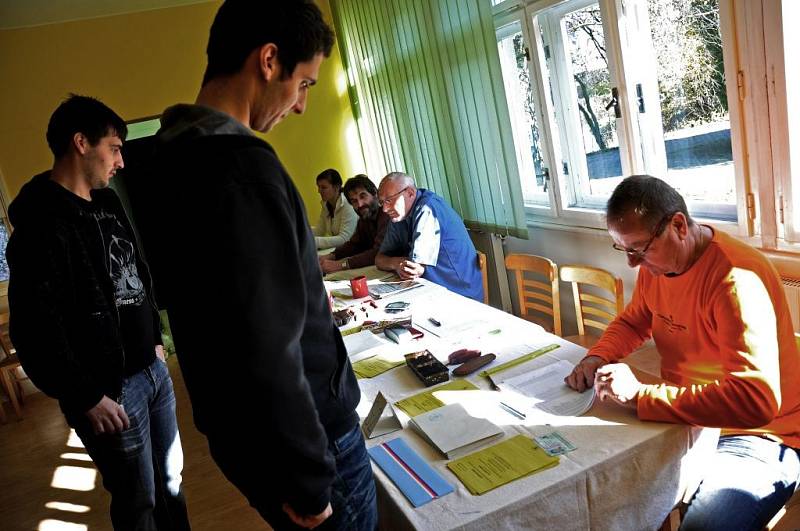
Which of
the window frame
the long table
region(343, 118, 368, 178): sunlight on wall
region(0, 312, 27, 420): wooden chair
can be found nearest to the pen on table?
the long table

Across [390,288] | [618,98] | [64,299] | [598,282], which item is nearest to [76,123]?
[64,299]

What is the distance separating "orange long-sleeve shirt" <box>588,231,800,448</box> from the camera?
1201 mm

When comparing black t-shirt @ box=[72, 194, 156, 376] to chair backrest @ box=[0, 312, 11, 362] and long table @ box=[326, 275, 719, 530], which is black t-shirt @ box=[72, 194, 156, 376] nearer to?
long table @ box=[326, 275, 719, 530]

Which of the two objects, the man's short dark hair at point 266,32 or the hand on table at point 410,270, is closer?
the man's short dark hair at point 266,32

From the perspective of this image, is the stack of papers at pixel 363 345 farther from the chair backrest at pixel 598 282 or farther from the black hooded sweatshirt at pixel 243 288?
the black hooded sweatshirt at pixel 243 288

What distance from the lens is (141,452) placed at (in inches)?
66.3

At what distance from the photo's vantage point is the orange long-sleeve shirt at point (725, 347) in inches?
47.3

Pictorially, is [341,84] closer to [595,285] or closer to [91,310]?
[595,285]

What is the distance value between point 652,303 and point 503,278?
2.23 m

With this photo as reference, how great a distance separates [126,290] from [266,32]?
117 centimetres

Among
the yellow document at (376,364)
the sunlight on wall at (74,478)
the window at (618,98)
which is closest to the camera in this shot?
the yellow document at (376,364)

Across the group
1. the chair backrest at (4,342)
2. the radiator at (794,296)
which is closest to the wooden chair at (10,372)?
the chair backrest at (4,342)

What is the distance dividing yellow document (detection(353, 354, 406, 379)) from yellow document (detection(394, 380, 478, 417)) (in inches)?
9.4

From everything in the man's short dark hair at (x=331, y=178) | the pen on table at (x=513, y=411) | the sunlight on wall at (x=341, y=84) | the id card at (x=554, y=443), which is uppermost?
the sunlight on wall at (x=341, y=84)
